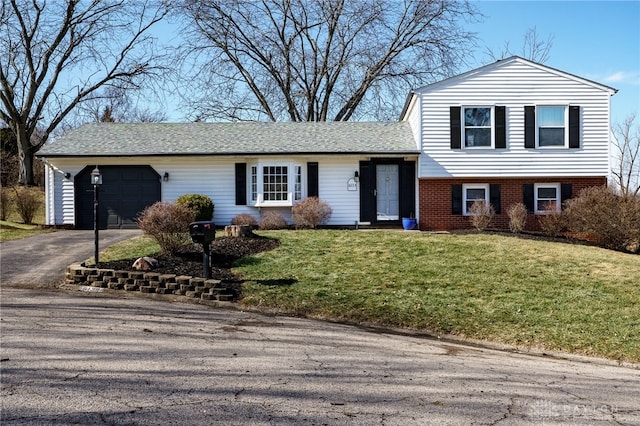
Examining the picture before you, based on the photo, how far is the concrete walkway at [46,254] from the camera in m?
12.5

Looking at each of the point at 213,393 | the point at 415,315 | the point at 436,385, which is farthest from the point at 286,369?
the point at 415,315

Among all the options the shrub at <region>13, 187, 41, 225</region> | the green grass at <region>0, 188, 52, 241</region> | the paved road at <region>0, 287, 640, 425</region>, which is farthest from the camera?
the shrub at <region>13, 187, 41, 225</region>

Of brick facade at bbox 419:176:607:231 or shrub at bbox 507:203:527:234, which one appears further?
brick facade at bbox 419:176:607:231

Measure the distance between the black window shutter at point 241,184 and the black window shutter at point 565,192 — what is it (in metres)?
11.2

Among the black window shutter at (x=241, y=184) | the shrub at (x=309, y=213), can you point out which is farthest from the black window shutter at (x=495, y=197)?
the black window shutter at (x=241, y=184)

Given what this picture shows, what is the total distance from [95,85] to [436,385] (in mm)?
34313

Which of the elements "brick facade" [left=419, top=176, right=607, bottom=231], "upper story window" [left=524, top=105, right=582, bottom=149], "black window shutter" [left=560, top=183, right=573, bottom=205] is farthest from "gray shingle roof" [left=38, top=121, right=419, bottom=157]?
"black window shutter" [left=560, top=183, right=573, bottom=205]

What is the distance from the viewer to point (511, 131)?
2083 cm

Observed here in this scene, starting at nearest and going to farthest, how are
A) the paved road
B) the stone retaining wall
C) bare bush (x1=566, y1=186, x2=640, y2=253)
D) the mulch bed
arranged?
the paved road → the stone retaining wall → the mulch bed → bare bush (x1=566, y1=186, x2=640, y2=253)

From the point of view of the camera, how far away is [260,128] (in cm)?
2448

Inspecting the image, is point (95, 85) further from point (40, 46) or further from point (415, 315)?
point (415, 315)

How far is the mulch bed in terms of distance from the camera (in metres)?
12.1

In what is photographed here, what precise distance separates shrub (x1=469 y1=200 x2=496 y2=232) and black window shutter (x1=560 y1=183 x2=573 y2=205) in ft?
8.23

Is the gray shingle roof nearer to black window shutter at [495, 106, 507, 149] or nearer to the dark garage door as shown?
the dark garage door
